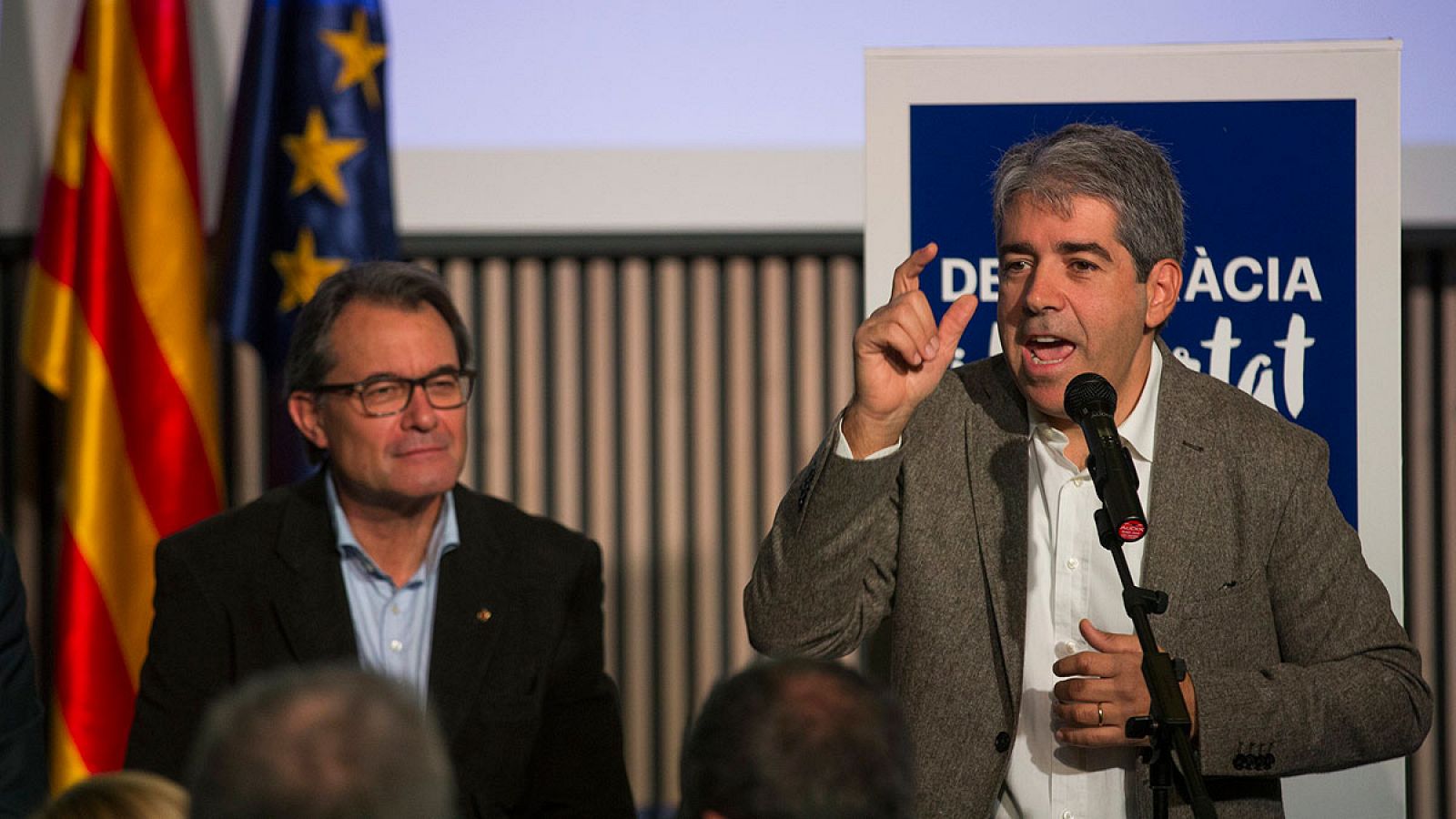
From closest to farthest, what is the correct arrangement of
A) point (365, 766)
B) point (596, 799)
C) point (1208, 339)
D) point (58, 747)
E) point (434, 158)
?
point (365, 766) → point (596, 799) → point (1208, 339) → point (58, 747) → point (434, 158)

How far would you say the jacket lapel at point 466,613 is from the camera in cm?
241

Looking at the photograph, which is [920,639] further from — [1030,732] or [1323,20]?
[1323,20]

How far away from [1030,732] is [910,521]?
0.33 m

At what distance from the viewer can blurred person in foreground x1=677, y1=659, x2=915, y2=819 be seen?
1.08 metres

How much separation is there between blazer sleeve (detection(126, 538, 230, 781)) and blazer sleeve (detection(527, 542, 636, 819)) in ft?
1.68

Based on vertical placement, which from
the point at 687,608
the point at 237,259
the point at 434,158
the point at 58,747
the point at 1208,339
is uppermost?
the point at 434,158

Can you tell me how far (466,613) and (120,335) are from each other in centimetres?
181

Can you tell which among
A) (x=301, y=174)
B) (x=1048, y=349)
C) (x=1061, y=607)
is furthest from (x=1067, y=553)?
(x=301, y=174)

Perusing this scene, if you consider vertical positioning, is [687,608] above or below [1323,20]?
below

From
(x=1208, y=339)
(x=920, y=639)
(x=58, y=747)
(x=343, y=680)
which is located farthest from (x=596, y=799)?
(x=58, y=747)

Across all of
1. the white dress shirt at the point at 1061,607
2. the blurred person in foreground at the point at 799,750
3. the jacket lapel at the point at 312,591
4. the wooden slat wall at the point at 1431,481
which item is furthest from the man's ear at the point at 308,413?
the wooden slat wall at the point at 1431,481

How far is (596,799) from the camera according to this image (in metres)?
2.47

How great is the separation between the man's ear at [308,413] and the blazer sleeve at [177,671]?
0.28m

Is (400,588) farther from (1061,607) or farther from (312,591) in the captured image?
(1061,607)
